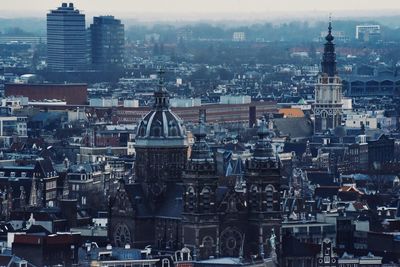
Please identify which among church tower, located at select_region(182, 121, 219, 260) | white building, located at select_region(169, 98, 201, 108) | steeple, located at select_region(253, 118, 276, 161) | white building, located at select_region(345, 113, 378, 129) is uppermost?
steeple, located at select_region(253, 118, 276, 161)

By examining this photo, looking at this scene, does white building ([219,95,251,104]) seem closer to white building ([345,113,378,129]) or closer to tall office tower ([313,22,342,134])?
white building ([345,113,378,129])

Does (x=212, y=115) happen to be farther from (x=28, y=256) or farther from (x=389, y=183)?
(x=28, y=256)

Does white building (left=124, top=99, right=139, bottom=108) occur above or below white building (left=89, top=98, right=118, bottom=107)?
above

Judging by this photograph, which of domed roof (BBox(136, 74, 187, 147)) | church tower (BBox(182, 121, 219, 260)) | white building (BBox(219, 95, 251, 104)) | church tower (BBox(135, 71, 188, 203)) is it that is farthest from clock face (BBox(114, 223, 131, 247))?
white building (BBox(219, 95, 251, 104))

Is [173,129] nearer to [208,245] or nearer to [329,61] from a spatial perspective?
[208,245]

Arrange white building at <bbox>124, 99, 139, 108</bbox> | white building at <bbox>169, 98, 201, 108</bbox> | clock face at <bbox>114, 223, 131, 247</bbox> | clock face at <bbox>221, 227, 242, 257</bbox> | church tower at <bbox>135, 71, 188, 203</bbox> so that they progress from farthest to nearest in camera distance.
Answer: white building at <bbox>124, 99, 139, 108</bbox>
white building at <bbox>169, 98, 201, 108</bbox>
church tower at <bbox>135, 71, 188, 203</bbox>
clock face at <bbox>114, 223, 131, 247</bbox>
clock face at <bbox>221, 227, 242, 257</bbox>

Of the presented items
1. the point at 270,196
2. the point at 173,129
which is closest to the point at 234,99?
the point at 173,129

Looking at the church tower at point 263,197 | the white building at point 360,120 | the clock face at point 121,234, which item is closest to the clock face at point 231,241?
the church tower at point 263,197
